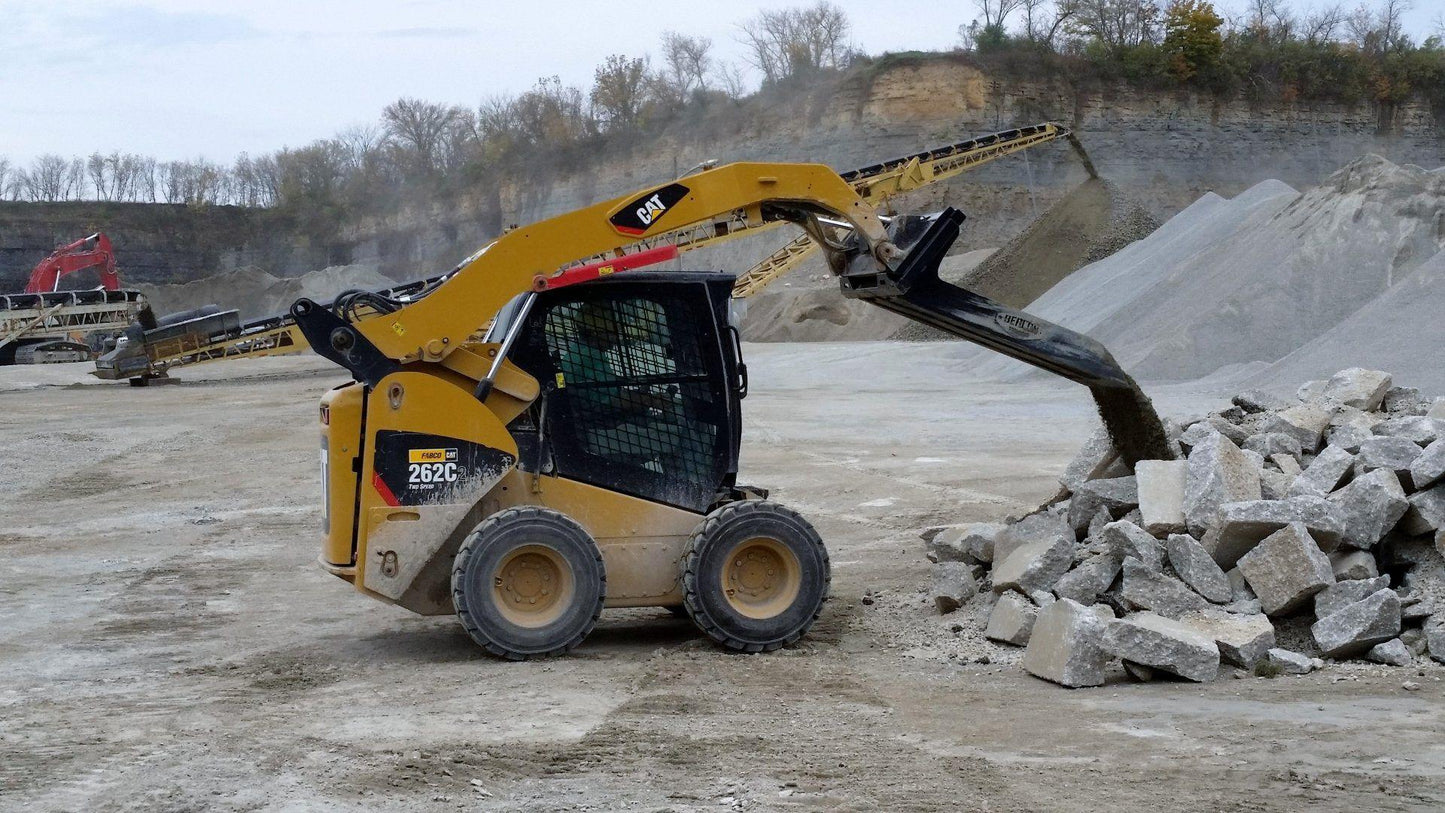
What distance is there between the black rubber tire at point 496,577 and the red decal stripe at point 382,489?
0.39 meters

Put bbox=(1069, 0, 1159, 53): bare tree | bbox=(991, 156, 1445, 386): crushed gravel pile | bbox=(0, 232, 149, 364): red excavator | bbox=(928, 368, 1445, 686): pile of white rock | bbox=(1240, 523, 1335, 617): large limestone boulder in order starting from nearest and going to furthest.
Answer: bbox=(928, 368, 1445, 686): pile of white rock, bbox=(1240, 523, 1335, 617): large limestone boulder, bbox=(991, 156, 1445, 386): crushed gravel pile, bbox=(0, 232, 149, 364): red excavator, bbox=(1069, 0, 1159, 53): bare tree

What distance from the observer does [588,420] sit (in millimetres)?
6758

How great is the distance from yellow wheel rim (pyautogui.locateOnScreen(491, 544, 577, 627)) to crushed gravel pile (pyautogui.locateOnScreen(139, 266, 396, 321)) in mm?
53750

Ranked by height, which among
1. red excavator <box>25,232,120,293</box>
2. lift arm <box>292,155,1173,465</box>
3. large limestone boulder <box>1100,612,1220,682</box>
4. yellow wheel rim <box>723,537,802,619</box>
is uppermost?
red excavator <box>25,232,120,293</box>

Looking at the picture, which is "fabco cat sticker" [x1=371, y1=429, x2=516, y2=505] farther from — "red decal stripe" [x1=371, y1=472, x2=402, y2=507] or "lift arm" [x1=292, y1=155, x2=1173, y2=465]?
"lift arm" [x1=292, y1=155, x2=1173, y2=465]

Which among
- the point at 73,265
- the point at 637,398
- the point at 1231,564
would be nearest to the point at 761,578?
the point at 637,398

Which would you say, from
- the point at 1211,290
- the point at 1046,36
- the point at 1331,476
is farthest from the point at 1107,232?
the point at 1331,476

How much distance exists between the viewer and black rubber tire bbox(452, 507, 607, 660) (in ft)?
20.6

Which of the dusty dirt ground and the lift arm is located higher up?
the lift arm

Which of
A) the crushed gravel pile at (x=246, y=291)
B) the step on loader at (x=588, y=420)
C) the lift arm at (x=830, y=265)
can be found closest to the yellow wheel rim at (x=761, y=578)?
the step on loader at (x=588, y=420)

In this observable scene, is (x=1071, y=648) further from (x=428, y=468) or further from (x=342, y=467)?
(x=342, y=467)

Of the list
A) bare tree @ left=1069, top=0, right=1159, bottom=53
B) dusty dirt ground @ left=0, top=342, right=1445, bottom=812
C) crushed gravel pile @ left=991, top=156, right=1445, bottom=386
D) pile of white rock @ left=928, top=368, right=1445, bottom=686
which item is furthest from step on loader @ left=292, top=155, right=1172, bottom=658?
bare tree @ left=1069, top=0, right=1159, bottom=53

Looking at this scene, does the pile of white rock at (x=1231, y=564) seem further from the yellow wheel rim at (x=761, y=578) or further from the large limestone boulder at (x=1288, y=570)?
the yellow wheel rim at (x=761, y=578)

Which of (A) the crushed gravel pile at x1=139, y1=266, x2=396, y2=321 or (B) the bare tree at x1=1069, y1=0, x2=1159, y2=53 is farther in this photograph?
(A) the crushed gravel pile at x1=139, y1=266, x2=396, y2=321
